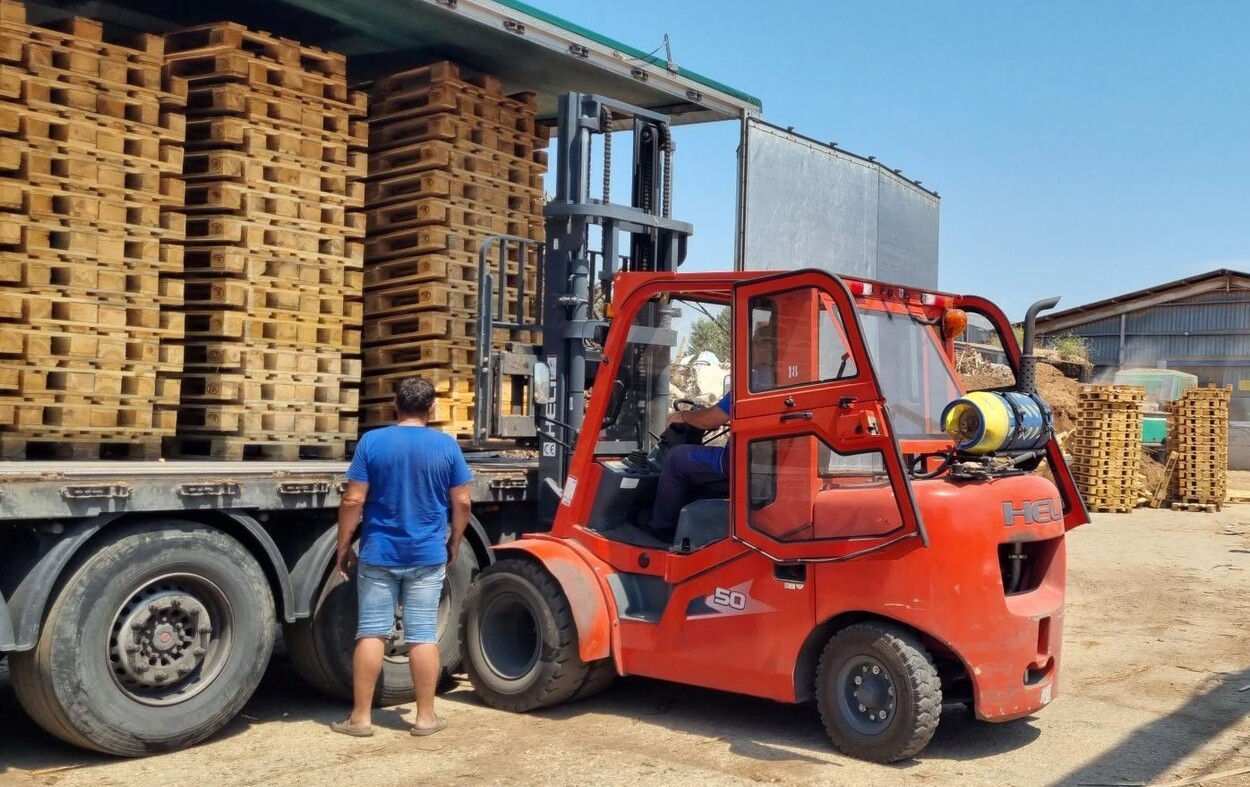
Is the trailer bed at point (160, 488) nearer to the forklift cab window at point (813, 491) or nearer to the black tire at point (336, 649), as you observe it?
the black tire at point (336, 649)

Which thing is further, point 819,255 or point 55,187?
point 819,255

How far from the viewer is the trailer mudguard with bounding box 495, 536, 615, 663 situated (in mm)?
6070

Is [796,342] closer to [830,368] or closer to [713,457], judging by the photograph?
[830,368]

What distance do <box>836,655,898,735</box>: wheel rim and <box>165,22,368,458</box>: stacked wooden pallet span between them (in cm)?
398

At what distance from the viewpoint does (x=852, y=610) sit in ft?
17.6

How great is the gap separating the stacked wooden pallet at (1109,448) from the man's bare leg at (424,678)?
14808 millimetres

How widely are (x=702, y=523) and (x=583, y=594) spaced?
2.27ft

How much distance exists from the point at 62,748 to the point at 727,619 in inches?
117

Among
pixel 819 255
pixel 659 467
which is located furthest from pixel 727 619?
pixel 819 255

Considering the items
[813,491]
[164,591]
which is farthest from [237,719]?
[813,491]

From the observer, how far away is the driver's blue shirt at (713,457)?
6023 millimetres

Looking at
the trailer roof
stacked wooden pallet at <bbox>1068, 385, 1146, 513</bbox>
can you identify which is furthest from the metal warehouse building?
the trailer roof

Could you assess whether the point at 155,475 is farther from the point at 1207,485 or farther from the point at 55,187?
the point at 1207,485

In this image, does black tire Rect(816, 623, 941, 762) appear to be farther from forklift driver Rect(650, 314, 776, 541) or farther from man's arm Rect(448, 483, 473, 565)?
man's arm Rect(448, 483, 473, 565)
